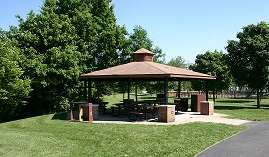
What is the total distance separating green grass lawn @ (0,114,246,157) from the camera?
29.1 feet

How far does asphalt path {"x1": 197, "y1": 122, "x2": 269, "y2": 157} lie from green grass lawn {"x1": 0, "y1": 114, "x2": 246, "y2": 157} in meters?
0.35

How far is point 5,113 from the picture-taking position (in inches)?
912

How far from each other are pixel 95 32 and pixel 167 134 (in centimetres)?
1647

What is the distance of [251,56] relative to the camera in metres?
24.5

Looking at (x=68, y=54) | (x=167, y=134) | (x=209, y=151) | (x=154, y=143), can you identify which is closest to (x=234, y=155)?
(x=209, y=151)

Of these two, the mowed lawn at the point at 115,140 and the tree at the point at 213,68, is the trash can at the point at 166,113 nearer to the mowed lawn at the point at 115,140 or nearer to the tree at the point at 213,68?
the mowed lawn at the point at 115,140

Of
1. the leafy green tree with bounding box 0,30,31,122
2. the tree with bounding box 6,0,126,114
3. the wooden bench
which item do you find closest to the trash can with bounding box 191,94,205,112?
the wooden bench

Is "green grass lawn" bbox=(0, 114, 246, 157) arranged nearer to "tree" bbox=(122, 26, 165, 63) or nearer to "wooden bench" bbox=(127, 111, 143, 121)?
"wooden bench" bbox=(127, 111, 143, 121)

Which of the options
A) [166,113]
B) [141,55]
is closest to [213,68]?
[141,55]

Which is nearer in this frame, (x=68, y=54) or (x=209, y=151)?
(x=209, y=151)

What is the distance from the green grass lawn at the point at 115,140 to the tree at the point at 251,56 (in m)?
13.0

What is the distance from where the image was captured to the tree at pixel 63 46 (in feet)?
67.4

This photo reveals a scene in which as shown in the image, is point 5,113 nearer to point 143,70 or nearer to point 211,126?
point 143,70

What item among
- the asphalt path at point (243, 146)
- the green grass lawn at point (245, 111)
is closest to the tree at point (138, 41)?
the green grass lawn at point (245, 111)
